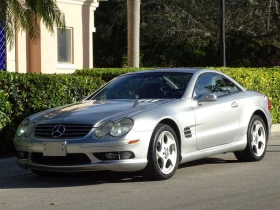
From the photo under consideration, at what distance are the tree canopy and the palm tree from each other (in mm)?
16594

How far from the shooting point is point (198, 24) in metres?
Answer: 31.9

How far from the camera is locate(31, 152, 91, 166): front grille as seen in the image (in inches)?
359

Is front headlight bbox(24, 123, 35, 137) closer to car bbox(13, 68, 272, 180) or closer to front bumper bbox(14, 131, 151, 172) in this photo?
car bbox(13, 68, 272, 180)

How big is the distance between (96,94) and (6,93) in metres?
1.44

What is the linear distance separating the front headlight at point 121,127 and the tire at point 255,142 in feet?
8.91

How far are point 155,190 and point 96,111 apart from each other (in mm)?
1383

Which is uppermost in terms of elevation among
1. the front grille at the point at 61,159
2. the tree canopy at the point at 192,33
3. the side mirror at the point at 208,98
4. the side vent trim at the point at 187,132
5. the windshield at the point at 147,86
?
the tree canopy at the point at 192,33

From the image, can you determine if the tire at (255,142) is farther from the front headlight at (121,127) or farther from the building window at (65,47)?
the building window at (65,47)

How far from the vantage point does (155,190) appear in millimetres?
8836

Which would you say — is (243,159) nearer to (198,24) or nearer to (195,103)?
(195,103)

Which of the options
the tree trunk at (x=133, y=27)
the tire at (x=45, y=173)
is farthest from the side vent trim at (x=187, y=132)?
the tree trunk at (x=133, y=27)

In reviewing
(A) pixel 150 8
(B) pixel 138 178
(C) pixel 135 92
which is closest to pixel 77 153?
(B) pixel 138 178

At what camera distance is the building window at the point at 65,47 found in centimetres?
2170

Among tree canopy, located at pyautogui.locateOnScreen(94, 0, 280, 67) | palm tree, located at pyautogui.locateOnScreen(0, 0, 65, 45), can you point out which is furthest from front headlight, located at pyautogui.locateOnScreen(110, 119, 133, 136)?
tree canopy, located at pyautogui.locateOnScreen(94, 0, 280, 67)
